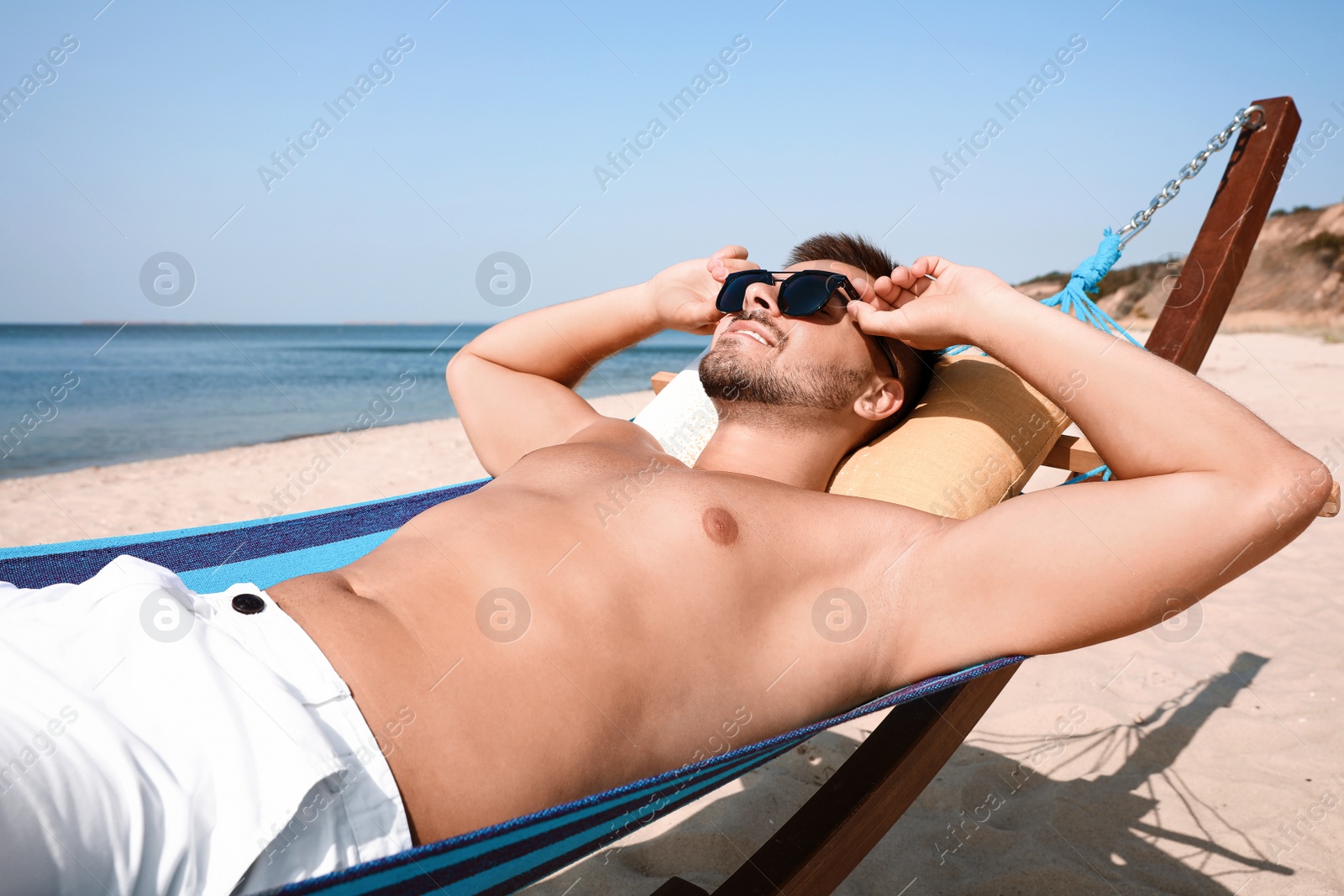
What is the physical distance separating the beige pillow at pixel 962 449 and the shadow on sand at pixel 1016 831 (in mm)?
963

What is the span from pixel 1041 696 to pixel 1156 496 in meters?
1.87

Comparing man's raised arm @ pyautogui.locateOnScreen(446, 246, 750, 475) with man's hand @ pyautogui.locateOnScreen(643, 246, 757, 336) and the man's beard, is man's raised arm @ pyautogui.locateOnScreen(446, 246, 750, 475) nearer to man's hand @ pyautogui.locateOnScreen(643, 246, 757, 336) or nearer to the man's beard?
man's hand @ pyautogui.locateOnScreen(643, 246, 757, 336)

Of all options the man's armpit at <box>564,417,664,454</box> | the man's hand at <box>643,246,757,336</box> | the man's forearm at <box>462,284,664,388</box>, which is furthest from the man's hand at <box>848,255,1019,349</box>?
the man's forearm at <box>462,284,664,388</box>

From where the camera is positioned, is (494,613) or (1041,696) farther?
(1041,696)

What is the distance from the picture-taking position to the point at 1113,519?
1397 millimetres

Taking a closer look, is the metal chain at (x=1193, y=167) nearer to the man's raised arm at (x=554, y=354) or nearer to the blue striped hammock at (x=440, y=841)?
the man's raised arm at (x=554, y=354)

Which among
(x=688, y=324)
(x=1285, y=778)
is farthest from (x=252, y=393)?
(x=1285, y=778)

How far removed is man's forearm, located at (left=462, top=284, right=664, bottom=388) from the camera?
8.47 feet

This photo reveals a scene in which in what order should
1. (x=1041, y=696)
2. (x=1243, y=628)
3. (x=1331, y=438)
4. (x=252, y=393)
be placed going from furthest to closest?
(x=252, y=393)
(x=1331, y=438)
(x=1243, y=628)
(x=1041, y=696)

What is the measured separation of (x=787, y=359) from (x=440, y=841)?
144 centimetres

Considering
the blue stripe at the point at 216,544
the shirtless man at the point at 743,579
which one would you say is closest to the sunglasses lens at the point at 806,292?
the shirtless man at the point at 743,579

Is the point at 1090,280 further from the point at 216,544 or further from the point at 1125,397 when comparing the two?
the point at 216,544

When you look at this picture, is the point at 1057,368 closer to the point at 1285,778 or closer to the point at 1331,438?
the point at 1285,778

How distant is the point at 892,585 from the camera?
161 cm
